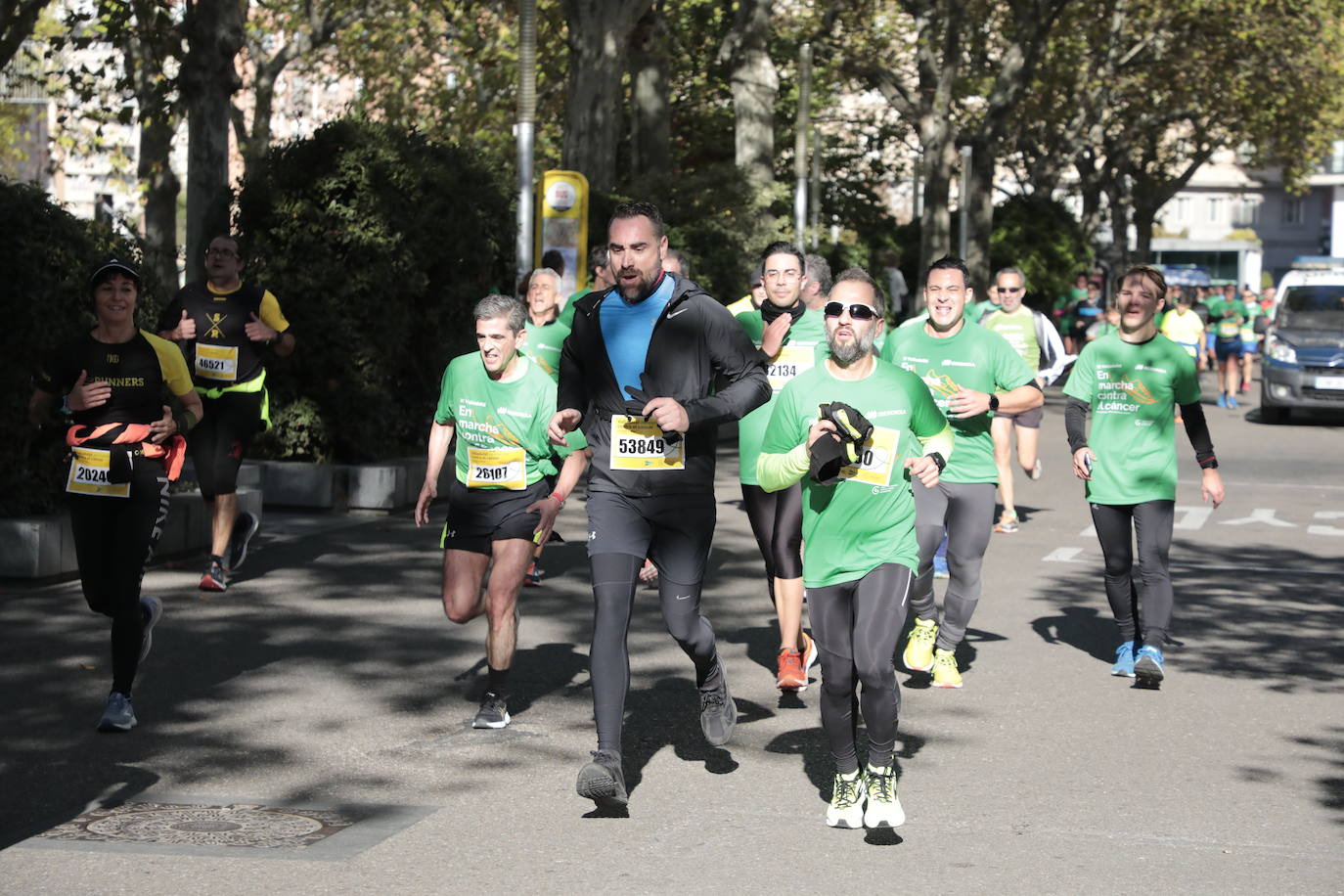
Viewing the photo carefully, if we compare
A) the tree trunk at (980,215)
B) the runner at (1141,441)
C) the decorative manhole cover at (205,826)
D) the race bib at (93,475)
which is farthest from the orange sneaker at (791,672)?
the tree trunk at (980,215)

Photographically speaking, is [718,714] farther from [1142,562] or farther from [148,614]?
[1142,562]

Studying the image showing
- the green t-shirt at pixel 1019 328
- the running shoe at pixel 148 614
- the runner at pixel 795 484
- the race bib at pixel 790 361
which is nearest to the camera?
the running shoe at pixel 148 614

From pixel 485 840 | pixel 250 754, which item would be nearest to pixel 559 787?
pixel 485 840

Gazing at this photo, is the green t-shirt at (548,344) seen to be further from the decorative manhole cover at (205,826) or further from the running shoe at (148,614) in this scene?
the decorative manhole cover at (205,826)

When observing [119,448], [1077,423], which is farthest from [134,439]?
[1077,423]

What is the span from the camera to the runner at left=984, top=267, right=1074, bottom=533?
13070 millimetres

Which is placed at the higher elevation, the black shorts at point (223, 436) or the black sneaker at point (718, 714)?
the black shorts at point (223, 436)

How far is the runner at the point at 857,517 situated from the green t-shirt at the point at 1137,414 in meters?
2.52

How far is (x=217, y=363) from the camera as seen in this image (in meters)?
10.9

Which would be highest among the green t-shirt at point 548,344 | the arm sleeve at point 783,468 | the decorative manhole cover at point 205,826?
the green t-shirt at point 548,344

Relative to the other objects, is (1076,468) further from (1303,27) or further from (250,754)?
(1303,27)

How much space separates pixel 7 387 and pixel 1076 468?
591 cm

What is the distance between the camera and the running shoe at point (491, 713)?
752 cm

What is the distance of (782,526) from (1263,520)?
26.0ft
